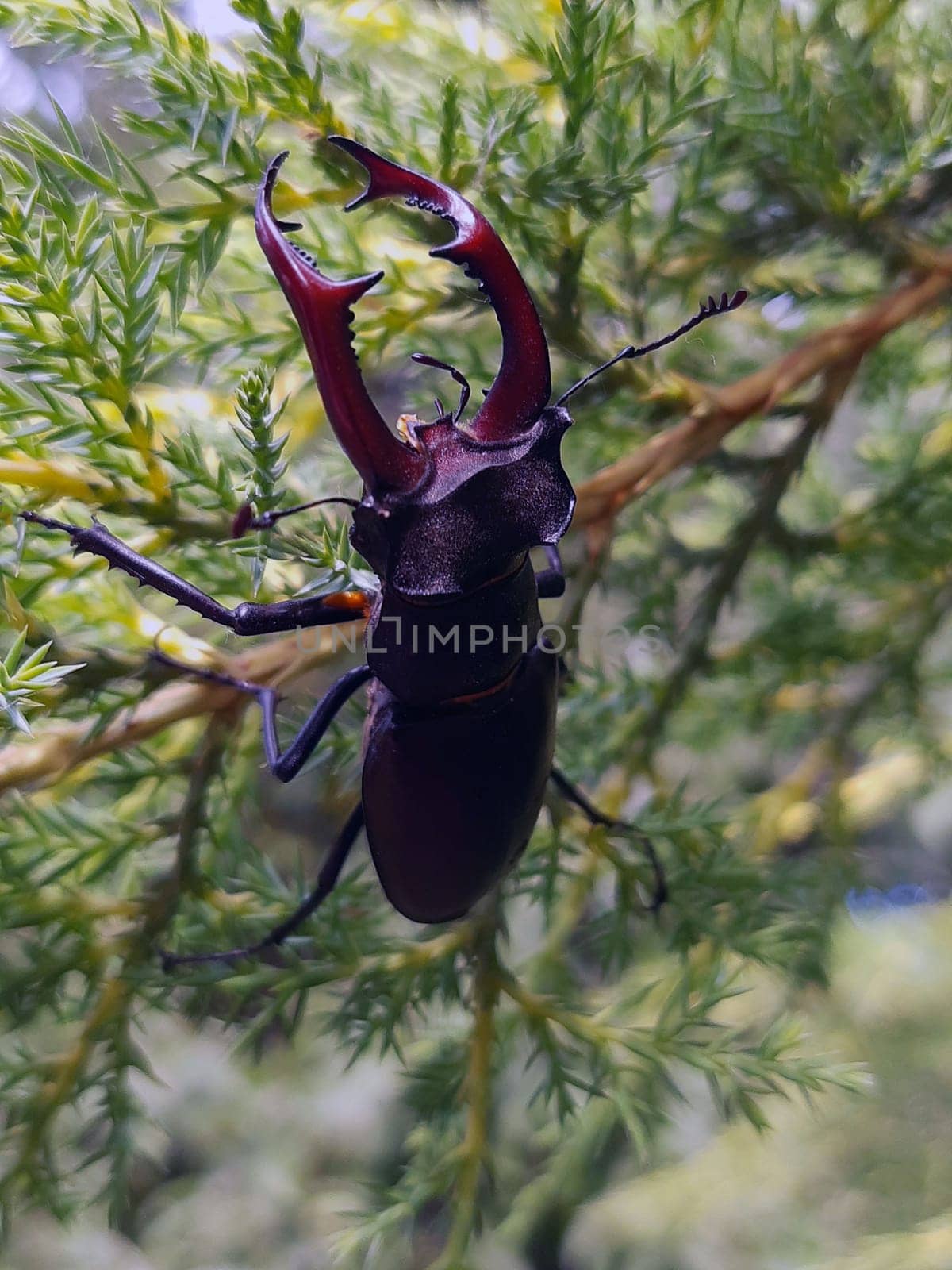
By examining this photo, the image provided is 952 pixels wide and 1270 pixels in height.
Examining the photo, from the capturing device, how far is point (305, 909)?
4.12 ft

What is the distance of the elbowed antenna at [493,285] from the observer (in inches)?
35.3

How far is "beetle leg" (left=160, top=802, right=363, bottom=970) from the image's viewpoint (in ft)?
3.91

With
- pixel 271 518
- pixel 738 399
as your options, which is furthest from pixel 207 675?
pixel 738 399

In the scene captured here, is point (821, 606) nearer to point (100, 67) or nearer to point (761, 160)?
point (761, 160)

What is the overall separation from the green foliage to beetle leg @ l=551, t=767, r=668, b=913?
0.09 feet

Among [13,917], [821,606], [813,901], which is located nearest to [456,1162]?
[13,917]

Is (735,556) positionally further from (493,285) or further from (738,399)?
(493,285)

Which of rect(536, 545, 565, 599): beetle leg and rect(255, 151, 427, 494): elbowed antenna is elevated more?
rect(255, 151, 427, 494): elbowed antenna

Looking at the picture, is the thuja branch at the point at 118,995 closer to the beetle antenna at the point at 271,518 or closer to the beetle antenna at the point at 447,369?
the beetle antenna at the point at 271,518

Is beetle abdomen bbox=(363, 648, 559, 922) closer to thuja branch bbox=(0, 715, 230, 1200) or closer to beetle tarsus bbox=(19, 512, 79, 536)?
thuja branch bbox=(0, 715, 230, 1200)

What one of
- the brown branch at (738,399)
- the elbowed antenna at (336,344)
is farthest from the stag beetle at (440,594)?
the brown branch at (738,399)

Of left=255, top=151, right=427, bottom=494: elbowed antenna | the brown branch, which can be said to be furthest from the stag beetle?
the brown branch

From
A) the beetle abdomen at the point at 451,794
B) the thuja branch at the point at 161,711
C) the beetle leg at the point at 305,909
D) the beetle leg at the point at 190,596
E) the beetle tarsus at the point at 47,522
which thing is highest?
the beetle tarsus at the point at 47,522

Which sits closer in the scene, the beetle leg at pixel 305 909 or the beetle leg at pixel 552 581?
the beetle leg at pixel 305 909
